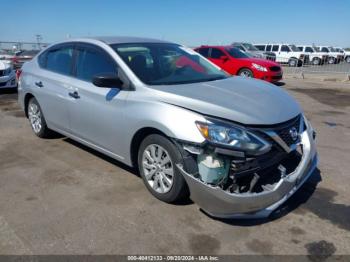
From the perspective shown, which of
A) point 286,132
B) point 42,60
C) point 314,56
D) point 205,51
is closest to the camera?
point 286,132

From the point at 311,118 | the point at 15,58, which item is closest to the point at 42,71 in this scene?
the point at 311,118

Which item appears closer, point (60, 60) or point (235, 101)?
point (235, 101)

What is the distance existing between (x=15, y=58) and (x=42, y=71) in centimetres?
1212

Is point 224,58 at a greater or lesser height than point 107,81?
lesser

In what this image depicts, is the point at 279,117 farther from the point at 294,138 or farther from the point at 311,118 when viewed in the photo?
the point at 311,118

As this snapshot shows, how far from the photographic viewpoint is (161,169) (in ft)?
11.4

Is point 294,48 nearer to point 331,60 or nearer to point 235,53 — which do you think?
point 331,60

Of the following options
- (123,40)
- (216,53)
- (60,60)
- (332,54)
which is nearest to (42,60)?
(60,60)

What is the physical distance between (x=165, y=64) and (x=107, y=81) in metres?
0.86

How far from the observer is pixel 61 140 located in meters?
5.73

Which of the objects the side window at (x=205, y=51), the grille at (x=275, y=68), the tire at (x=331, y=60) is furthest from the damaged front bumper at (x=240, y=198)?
the tire at (x=331, y=60)

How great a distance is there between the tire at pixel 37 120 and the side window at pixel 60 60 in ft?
2.41

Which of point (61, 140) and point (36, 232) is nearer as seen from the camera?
point (36, 232)

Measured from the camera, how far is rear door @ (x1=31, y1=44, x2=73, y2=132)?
474cm
